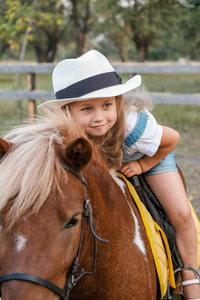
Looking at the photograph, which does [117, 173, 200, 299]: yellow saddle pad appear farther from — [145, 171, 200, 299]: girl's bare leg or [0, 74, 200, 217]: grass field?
[0, 74, 200, 217]: grass field

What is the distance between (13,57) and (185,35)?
1273 inches

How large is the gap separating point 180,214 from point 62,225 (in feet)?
3.47

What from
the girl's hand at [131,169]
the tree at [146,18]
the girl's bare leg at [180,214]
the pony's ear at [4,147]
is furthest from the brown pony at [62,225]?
the tree at [146,18]

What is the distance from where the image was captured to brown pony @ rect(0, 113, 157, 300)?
1.29m

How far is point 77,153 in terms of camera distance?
1.47m

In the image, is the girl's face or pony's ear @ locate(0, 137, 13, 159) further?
the girl's face

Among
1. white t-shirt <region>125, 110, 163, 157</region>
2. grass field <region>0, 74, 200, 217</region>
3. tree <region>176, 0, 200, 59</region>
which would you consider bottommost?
grass field <region>0, 74, 200, 217</region>

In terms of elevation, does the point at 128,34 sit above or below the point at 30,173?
above

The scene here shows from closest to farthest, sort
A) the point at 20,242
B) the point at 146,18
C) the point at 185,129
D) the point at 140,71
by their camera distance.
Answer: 1. the point at 20,242
2. the point at 140,71
3. the point at 185,129
4. the point at 146,18

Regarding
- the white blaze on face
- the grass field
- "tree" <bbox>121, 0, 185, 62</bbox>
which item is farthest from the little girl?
"tree" <bbox>121, 0, 185, 62</bbox>

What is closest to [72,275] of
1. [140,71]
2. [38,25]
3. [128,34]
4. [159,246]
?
[159,246]

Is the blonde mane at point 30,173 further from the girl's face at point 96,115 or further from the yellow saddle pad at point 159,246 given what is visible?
the yellow saddle pad at point 159,246

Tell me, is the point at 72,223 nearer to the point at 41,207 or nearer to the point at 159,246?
the point at 41,207

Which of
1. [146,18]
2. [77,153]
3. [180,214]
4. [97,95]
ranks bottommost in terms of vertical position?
[180,214]
